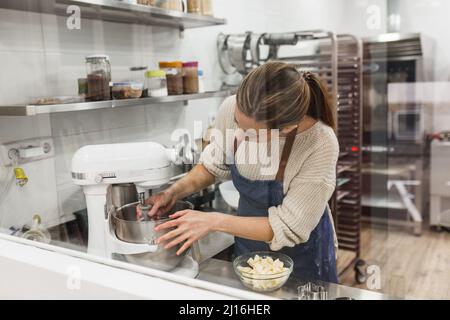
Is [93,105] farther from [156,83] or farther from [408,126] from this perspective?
[408,126]

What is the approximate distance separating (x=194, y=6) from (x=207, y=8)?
0.07m

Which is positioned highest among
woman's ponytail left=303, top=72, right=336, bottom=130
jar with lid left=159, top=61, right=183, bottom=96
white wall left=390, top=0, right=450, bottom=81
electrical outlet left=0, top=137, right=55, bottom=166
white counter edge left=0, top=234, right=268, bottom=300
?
white wall left=390, top=0, right=450, bottom=81

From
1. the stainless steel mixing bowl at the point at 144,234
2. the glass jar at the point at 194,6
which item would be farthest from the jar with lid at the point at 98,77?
the stainless steel mixing bowl at the point at 144,234

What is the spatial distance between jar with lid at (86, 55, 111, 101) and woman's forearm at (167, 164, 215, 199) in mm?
525

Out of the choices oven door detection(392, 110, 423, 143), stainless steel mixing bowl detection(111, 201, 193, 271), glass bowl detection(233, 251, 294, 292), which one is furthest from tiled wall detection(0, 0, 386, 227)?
oven door detection(392, 110, 423, 143)

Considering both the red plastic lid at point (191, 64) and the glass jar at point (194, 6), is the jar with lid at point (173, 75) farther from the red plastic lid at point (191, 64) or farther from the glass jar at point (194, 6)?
the glass jar at point (194, 6)

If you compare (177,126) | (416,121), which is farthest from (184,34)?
(416,121)

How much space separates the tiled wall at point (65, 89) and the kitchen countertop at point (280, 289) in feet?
1.46

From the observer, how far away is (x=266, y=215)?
104cm

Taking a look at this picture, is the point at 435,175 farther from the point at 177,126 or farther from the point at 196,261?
the point at 196,261

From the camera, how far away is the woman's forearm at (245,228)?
1.00 metres

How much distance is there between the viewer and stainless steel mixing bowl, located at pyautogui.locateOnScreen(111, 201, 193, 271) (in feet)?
3.03

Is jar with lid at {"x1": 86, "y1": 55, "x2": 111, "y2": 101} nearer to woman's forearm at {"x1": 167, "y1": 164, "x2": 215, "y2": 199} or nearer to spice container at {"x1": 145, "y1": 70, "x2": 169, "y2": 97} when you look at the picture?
spice container at {"x1": 145, "y1": 70, "x2": 169, "y2": 97}
